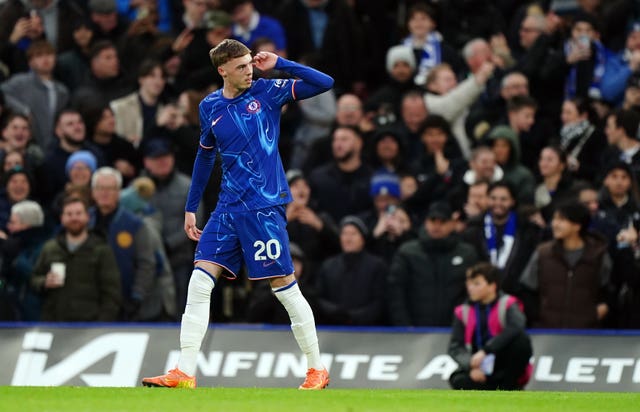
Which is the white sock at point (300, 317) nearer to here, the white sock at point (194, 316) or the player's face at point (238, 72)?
the white sock at point (194, 316)

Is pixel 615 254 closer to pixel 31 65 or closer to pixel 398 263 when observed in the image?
pixel 398 263

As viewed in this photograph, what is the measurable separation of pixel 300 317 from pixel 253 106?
1624mm

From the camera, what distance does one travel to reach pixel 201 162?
12.5 metres

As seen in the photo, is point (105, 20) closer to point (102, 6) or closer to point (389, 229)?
point (102, 6)

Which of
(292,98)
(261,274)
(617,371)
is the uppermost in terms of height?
(292,98)

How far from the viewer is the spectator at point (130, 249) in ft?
57.4

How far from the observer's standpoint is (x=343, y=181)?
18.7 meters

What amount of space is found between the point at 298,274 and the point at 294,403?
653cm

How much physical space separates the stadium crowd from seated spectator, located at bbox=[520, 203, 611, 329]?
0.8 inches

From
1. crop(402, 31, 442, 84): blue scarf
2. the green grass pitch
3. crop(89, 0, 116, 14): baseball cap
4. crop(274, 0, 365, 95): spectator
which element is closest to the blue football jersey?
the green grass pitch

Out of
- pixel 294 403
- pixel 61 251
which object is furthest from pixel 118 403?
pixel 61 251

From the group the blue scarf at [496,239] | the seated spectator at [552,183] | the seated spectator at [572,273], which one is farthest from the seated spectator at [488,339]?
the seated spectator at [552,183]

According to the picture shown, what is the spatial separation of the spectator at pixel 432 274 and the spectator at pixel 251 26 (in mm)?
4603

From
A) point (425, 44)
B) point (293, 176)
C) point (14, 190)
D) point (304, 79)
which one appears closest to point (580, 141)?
point (425, 44)
